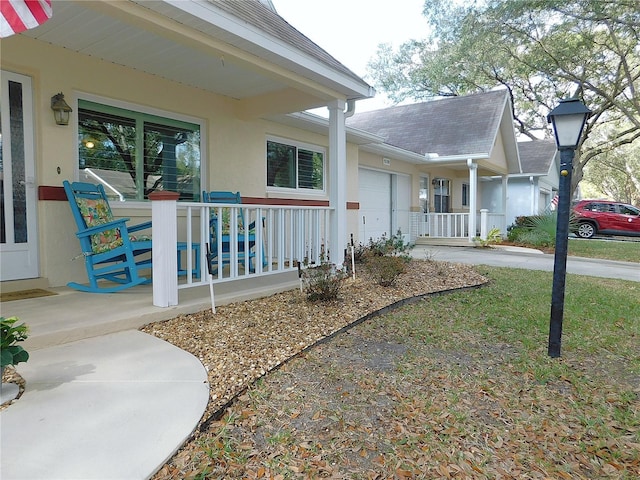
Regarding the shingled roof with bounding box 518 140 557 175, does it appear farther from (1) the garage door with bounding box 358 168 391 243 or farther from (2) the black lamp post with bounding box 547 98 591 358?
(2) the black lamp post with bounding box 547 98 591 358

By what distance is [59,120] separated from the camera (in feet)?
14.8

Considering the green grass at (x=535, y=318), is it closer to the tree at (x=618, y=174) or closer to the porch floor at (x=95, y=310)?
the porch floor at (x=95, y=310)

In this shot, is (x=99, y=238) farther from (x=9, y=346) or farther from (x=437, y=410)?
(x=437, y=410)

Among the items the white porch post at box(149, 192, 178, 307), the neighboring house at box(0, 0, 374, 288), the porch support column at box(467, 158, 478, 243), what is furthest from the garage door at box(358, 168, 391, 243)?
the white porch post at box(149, 192, 178, 307)

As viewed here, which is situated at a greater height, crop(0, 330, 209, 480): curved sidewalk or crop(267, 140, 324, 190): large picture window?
crop(267, 140, 324, 190): large picture window

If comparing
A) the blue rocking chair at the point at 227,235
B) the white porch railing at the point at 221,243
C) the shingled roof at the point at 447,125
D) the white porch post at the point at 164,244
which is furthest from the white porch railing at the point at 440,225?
the white porch post at the point at 164,244

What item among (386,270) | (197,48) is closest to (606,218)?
(386,270)

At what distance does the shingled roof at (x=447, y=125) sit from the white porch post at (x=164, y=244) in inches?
334

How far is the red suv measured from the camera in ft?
58.1

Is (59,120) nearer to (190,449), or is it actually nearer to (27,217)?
(27,217)

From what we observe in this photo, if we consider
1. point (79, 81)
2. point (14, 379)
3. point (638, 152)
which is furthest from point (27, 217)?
point (638, 152)

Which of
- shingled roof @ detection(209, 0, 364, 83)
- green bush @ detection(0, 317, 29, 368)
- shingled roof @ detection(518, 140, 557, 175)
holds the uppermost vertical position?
shingled roof @ detection(518, 140, 557, 175)

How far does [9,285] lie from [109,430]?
3099 millimetres

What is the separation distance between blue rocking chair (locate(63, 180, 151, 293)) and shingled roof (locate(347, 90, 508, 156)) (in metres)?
8.11
